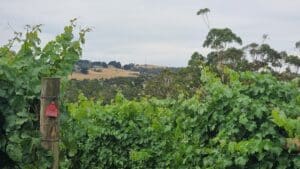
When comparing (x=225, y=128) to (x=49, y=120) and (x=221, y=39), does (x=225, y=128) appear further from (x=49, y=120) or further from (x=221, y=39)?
(x=221, y=39)

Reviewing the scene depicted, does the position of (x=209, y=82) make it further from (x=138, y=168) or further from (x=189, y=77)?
(x=189, y=77)

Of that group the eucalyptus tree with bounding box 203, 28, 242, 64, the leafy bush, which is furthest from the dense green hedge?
the eucalyptus tree with bounding box 203, 28, 242, 64

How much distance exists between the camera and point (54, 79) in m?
4.99

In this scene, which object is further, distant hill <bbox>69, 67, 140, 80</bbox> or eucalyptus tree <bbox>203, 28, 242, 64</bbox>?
distant hill <bbox>69, 67, 140, 80</bbox>

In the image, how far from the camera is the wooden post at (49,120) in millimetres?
4988

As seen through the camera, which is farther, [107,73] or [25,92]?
[107,73]

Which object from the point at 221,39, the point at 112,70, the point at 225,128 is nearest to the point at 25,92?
the point at 225,128

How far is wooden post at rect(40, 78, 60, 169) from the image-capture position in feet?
16.4

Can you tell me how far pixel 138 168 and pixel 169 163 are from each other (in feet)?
4.36

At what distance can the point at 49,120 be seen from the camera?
503 cm

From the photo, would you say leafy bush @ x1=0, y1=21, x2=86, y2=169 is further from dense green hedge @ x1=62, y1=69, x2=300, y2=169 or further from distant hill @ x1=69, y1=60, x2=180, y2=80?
distant hill @ x1=69, y1=60, x2=180, y2=80

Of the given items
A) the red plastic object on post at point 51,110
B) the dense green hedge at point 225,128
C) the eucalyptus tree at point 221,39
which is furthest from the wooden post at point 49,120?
the eucalyptus tree at point 221,39

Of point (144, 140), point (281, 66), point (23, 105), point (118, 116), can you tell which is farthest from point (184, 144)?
point (281, 66)

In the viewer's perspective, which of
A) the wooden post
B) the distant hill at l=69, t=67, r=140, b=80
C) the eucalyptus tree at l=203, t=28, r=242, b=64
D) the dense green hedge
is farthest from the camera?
the distant hill at l=69, t=67, r=140, b=80
